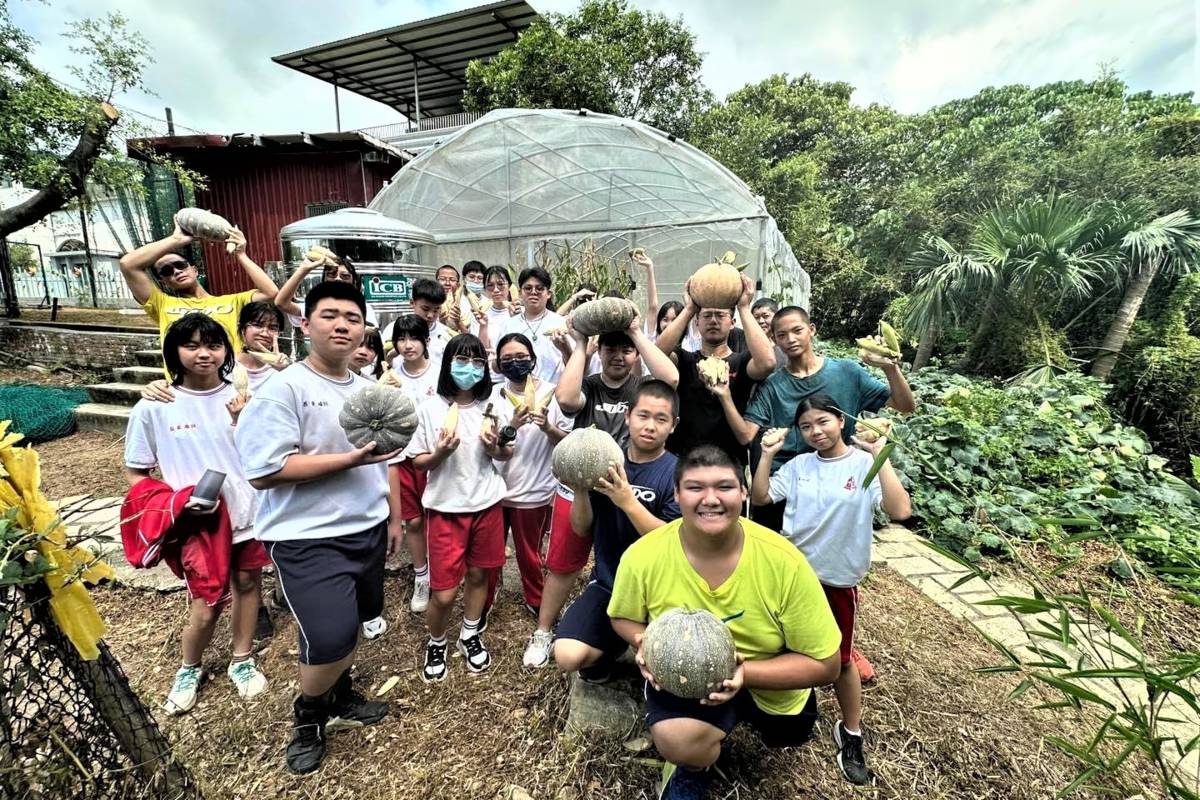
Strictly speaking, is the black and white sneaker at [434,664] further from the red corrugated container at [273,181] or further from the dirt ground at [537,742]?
the red corrugated container at [273,181]

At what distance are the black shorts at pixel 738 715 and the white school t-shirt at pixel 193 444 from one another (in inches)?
88.3

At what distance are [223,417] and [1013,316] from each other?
11.3 meters

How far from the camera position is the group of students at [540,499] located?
A: 1923 millimetres

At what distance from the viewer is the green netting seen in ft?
22.6

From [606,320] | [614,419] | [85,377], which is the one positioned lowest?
[85,377]

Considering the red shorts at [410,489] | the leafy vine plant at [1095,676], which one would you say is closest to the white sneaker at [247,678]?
the red shorts at [410,489]

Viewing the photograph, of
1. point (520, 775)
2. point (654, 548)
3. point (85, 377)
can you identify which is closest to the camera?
point (654, 548)

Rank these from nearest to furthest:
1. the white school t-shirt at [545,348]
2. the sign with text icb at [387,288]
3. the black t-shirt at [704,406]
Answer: the black t-shirt at [704,406], the white school t-shirt at [545,348], the sign with text icb at [387,288]

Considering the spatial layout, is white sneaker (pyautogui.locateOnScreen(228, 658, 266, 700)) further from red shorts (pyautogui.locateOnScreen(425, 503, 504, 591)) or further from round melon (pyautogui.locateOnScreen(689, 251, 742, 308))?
round melon (pyautogui.locateOnScreen(689, 251, 742, 308))

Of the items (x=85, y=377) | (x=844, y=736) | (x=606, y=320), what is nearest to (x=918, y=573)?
(x=844, y=736)

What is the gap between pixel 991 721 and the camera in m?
2.46

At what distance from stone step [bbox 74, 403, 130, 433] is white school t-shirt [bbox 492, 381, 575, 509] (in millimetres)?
7303

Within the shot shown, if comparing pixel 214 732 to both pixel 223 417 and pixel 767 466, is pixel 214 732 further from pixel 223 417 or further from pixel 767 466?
pixel 767 466

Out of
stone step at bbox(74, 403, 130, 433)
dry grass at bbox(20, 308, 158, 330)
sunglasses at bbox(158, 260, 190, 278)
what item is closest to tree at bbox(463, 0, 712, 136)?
dry grass at bbox(20, 308, 158, 330)
